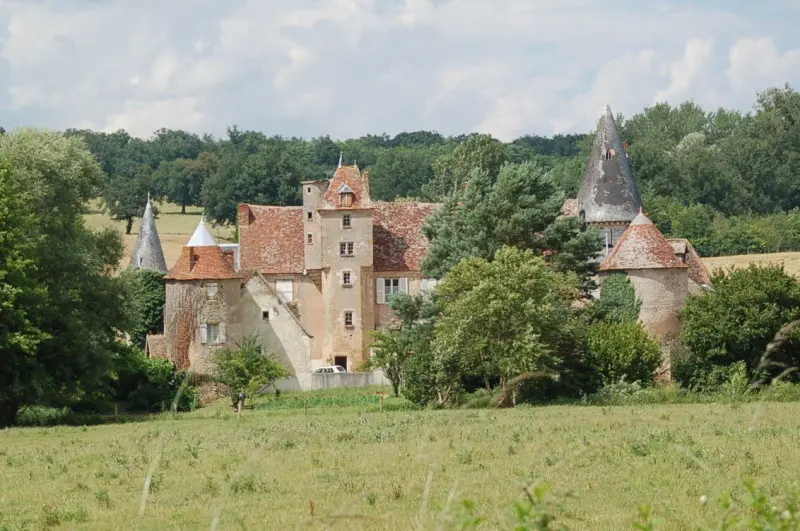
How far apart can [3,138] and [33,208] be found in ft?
10.7

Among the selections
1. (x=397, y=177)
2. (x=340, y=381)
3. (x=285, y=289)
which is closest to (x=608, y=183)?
(x=285, y=289)

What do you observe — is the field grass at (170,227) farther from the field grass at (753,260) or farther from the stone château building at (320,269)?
the field grass at (753,260)

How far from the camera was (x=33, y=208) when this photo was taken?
44000 mm

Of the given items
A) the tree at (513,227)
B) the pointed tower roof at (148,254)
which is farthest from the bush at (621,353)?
the pointed tower roof at (148,254)

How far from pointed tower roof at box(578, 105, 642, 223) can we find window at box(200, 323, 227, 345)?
1990 cm

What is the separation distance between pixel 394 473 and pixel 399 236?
47860 mm

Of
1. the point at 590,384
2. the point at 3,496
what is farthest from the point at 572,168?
the point at 3,496

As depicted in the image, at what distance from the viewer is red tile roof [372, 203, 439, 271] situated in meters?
64.9

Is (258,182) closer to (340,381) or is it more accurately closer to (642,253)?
(340,381)

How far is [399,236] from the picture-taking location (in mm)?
66188

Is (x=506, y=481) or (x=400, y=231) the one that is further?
(x=400, y=231)

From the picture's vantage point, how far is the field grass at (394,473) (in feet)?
48.3

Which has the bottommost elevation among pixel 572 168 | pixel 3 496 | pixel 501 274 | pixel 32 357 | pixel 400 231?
pixel 3 496

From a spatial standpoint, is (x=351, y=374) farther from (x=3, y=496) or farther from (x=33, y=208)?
(x=3, y=496)
